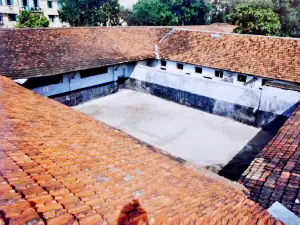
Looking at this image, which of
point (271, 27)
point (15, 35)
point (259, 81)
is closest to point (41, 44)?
point (15, 35)

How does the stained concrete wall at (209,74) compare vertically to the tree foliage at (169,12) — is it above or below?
below

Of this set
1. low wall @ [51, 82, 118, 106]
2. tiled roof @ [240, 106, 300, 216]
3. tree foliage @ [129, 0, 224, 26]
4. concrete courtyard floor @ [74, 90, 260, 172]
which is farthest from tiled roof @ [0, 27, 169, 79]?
tree foliage @ [129, 0, 224, 26]

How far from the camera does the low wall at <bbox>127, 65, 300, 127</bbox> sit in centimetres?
1579

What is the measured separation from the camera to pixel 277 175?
22.3 feet

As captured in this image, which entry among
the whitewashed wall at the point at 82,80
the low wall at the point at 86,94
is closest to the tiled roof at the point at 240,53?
the whitewashed wall at the point at 82,80

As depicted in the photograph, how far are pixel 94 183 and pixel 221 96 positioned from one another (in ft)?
49.9

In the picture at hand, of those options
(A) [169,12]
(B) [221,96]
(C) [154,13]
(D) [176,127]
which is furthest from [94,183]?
(A) [169,12]

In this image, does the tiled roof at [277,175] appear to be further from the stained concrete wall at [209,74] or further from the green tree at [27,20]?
the green tree at [27,20]

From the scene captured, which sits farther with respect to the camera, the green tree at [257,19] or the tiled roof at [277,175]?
the green tree at [257,19]

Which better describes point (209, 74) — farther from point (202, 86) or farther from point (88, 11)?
point (88, 11)

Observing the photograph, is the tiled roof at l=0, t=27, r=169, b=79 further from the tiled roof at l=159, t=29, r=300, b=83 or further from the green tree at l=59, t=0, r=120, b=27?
the green tree at l=59, t=0, r=120, b=27

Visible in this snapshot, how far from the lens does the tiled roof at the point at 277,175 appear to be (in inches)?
229

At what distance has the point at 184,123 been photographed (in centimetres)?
1720

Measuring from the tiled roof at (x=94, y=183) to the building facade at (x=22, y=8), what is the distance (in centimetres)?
3935
